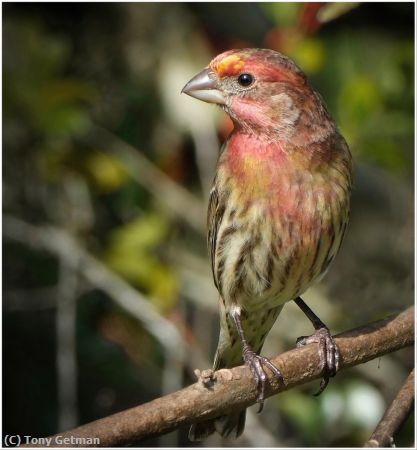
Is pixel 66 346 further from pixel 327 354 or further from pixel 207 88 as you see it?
pixel 207 88

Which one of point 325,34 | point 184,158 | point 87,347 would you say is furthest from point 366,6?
point 87,347

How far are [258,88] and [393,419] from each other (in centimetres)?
150

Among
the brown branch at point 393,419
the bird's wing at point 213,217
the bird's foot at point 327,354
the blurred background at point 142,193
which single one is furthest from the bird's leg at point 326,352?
the blurred background at point 142,193

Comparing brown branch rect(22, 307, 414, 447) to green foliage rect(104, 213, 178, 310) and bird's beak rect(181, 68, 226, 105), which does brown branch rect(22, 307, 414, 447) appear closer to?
bird's beak rect(181, 68, 226, 105)

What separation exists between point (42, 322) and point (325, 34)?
8.13 feet

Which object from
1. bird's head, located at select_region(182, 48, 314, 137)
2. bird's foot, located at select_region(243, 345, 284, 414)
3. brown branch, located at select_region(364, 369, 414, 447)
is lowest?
brown branch, located at select_region(364, 369, 414, 447)

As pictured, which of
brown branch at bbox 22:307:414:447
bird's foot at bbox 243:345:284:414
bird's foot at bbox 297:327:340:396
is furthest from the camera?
bird's foot at bbox 297:327:340:396

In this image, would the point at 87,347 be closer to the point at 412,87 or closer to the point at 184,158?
the point at 184,158

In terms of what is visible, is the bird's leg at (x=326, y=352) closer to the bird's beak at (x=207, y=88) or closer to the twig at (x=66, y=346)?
the bird's beak at (x=207, y=88)

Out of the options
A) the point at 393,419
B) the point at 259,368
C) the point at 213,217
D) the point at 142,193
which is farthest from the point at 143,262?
the point at 393,419

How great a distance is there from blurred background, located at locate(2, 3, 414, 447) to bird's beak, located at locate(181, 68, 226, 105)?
1353 millimetres

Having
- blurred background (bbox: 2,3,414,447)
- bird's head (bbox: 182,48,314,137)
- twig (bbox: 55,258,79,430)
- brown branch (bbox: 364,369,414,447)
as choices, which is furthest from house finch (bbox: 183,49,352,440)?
twig (bbox: 55,258,79,430)

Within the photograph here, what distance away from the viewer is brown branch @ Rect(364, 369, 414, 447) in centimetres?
327

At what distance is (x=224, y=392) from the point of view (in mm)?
3414
